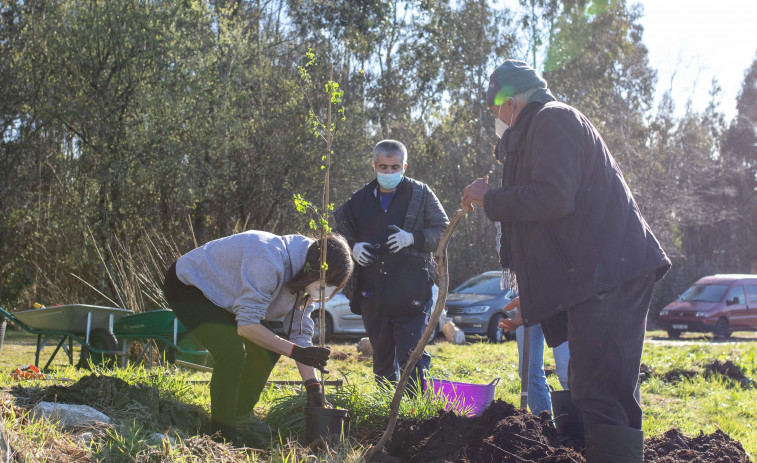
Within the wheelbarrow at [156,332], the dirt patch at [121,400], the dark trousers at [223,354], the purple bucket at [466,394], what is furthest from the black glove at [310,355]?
the wheelbarrow at [156,332]

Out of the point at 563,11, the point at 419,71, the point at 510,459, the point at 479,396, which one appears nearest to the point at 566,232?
the point at 510,459

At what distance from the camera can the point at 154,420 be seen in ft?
12.5

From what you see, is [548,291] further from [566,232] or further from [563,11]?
[563,11]

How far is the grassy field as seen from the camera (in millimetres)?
3316

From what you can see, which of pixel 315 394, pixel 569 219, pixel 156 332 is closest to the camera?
pixel 569 219

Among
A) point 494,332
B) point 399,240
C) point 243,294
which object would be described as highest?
point 399,240

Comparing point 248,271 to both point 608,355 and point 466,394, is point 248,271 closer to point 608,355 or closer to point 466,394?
point 466,394

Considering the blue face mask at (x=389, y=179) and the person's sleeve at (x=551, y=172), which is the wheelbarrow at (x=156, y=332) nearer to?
the blue face mask at (x=389, y=179)

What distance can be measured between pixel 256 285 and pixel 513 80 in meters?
1.56

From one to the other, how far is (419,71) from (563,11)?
272 inches

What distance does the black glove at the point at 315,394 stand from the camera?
3857 mm

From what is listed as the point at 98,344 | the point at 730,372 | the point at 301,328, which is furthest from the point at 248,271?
the point at 730,372

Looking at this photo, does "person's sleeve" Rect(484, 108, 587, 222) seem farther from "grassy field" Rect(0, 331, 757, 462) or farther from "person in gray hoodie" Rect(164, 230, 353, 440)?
"grassy field" Rect(0, 331, 757, 462)

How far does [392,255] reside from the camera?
4734mm
